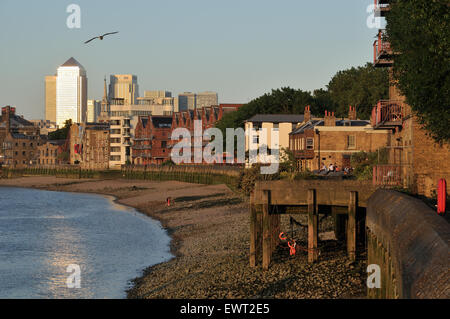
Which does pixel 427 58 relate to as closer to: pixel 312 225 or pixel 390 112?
pixel 312 225

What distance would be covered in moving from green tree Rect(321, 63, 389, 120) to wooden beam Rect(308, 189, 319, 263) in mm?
81222

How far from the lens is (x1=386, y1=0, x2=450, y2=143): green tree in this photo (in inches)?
965

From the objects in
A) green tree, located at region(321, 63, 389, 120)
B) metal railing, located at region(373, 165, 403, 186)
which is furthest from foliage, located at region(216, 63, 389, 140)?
metal railing, located at region(373, 165, 403, 186)

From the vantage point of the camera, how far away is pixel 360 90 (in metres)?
126

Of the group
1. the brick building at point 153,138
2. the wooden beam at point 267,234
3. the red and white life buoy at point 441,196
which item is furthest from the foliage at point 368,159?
the brick building at point 153,138

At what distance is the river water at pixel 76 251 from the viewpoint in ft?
123

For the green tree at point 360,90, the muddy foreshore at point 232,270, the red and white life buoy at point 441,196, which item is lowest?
the muddy foreshore at point 232,270

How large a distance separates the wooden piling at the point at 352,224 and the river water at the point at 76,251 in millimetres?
12629

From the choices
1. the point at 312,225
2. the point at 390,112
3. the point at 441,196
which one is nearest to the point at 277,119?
the point at 390,112

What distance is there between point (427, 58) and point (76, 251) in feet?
113

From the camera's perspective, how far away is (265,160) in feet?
308

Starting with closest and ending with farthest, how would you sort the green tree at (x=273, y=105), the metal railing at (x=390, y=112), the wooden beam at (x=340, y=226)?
the wooden beam at (x=340, y=226)
the metal railing at (x=390, y=112)
the green tree at (x=273, y=105)

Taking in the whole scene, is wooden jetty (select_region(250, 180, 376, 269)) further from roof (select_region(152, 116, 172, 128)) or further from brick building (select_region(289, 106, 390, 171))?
roof (select_region(152, 116, 172, 128))

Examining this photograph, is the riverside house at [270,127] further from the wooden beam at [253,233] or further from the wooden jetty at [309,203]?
the wooden jetty at [309,203]
